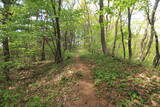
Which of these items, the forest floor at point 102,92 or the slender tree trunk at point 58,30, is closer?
the forest floor at point 102,92

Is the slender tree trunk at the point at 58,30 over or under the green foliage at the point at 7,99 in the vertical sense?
over

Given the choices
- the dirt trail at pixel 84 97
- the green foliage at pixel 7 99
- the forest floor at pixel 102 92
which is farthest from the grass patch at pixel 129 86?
the green foliage at pixel 7 99

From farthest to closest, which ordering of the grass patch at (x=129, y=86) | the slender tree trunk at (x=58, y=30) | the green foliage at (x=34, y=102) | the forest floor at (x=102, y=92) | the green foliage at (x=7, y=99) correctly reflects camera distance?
the slender tree trunk at (x=58, y=30)
the green foliage at (x=34, y=102)
the green foliage at (x=7, y=99)
the forest floor at (x=102, y=92)
the grass patch at (x=129, y=86)

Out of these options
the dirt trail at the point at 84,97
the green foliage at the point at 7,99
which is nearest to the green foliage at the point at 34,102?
the green foliage at the point at 7,99

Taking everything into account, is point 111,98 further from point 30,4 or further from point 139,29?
point 139,29

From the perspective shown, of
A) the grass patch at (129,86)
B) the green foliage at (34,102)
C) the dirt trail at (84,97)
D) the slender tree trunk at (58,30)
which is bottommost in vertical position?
the green foliage at (34,102)

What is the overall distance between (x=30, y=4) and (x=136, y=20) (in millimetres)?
17311

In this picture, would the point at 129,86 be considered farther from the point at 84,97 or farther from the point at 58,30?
the point at 58,30

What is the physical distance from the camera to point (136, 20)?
1798 cm

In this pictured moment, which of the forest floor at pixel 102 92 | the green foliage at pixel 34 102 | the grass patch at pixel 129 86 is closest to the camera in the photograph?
the grass patch at pixel 129 86

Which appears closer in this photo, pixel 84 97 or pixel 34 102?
pixel 84 97

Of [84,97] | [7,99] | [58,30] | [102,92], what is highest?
[58,30]

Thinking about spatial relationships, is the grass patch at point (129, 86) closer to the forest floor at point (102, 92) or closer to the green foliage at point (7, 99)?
the forest floor at point (102, 92)

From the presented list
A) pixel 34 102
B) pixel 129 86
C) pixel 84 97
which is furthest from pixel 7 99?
pixel 129 86
